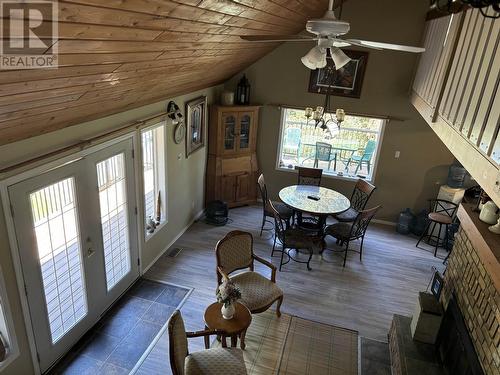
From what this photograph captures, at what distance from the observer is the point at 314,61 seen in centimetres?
293

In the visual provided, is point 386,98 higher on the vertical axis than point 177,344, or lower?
higher

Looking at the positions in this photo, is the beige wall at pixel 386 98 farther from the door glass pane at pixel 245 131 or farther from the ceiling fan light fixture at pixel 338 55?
the ceiling fan light fixture at pixel 338 55

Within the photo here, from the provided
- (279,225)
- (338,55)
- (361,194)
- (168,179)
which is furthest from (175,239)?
(338,55)

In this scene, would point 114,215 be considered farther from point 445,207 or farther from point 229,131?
point 445,207

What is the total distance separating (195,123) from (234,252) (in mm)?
2598

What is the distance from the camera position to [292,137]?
709 cm

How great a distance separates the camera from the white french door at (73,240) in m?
3.04

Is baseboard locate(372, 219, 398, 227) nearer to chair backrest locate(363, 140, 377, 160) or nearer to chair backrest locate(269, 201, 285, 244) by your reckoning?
chair backrest locate(363, 140, 377, 160)

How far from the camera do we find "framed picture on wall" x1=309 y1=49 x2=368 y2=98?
616cm

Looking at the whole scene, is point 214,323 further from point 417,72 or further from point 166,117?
point 417,72

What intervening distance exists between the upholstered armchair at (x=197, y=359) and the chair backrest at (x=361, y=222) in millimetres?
2787

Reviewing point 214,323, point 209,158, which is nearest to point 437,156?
point 209,158

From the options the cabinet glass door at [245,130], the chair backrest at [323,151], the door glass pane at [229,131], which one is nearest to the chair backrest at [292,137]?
the chair backrest at [323,151]

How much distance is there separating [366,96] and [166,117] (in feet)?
11.3
